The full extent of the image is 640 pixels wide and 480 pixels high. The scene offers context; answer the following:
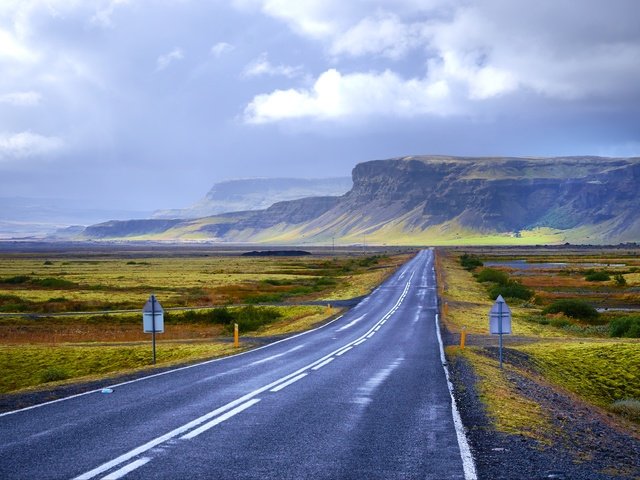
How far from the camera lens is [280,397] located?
14.5m

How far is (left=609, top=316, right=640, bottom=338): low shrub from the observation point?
1384 inches

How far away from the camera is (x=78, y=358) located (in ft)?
101

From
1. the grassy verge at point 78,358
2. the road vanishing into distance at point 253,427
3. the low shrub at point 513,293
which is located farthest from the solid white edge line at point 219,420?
the low shrub at point 513,293

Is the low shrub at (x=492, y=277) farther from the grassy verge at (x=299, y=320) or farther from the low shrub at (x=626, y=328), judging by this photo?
the low shrub at (x=626, y=328)

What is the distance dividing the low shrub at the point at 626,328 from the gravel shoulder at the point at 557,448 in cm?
2109

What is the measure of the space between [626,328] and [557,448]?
29.2 m

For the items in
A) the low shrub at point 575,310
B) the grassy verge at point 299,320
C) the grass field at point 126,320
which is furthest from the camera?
the low shrub at point 575,310

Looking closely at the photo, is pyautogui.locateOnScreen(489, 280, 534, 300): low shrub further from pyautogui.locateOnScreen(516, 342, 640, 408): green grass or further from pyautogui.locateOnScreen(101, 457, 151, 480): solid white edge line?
pyautogui.locateOnScreen(101, 457, 151, 480): solid white edge line

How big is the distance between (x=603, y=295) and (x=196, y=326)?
129 ft

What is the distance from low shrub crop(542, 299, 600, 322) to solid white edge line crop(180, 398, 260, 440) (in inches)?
1452

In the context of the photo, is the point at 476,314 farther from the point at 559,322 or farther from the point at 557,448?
the point at 557,448

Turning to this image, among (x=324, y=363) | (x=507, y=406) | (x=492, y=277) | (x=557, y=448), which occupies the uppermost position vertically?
(x=557, y=448)

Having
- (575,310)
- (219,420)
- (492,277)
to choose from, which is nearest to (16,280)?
(492,277)

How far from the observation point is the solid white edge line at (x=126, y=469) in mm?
8058
